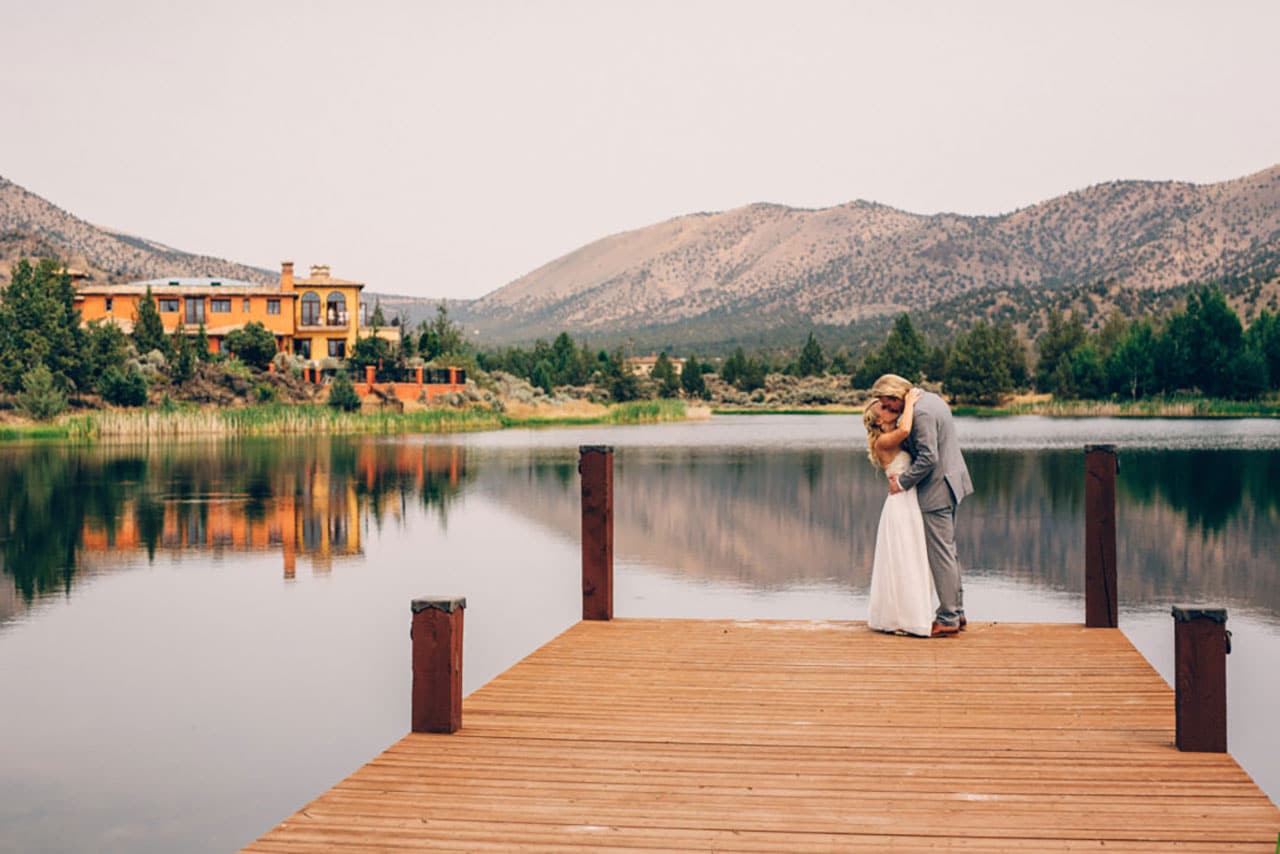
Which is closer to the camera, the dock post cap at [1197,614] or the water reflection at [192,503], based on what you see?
the dock post cap at [1197,614]

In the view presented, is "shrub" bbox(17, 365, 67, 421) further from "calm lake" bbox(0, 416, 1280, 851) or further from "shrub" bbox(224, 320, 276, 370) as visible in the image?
"calm lake" bbox(0, 416, 1280, 851)

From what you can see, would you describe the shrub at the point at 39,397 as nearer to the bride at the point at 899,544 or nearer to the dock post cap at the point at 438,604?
the bride at the point at 899,544

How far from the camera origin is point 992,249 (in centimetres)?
17000

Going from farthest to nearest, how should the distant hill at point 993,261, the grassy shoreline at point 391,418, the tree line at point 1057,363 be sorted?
the distant hill at point 993,261
the tree line at point 1057,363
the grassy shoreline at point 391,418

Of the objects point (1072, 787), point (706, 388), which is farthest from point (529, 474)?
point (706, 388)

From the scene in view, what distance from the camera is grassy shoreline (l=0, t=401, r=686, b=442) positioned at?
44875 mm

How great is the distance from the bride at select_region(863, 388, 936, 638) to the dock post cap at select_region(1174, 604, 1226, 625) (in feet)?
8.52

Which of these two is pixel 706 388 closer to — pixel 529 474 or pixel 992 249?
pixel 529 474

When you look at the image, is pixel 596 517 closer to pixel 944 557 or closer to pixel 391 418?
pixel 944 557

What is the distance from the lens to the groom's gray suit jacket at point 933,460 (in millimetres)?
7750

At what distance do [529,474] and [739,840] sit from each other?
2699 centimetres

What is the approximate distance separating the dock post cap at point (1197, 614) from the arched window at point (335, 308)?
2529 inches

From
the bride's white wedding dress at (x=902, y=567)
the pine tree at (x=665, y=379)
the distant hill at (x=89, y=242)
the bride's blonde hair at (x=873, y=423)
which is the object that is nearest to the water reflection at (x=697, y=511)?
the bride's white wedding dress at (x=902, y=567)

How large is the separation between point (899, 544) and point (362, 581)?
9.36 m
